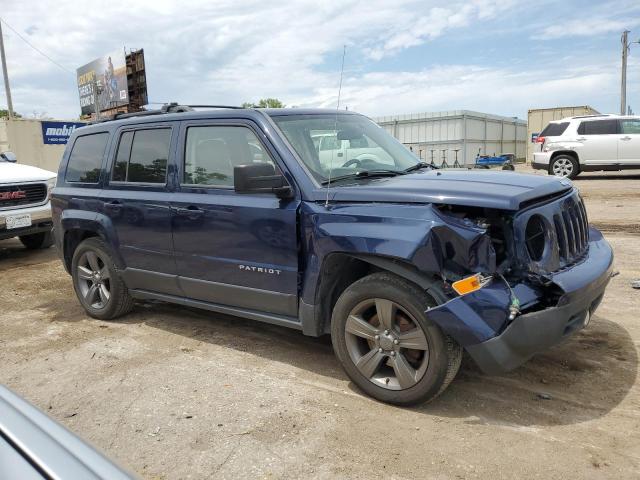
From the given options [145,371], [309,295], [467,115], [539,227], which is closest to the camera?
[539,227]

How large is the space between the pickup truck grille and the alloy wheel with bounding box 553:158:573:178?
44.2ft

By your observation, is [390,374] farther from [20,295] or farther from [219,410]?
[20,295]

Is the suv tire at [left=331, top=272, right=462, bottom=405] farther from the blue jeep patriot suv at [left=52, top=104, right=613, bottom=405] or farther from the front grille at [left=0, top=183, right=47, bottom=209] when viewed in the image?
the front grille at [left=0, top=183, right=47, bottom=209]

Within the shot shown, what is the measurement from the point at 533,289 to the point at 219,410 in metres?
2.07

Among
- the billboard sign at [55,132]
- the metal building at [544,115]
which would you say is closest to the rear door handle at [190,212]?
the billboard sign at [55,132]

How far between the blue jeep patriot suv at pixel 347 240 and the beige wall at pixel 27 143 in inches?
700

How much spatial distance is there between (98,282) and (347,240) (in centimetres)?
320

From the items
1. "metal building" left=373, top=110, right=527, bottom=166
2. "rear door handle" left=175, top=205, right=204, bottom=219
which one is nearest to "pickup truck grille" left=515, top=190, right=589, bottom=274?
"rear door handle" left=175, top=205, right=204, bottom=219

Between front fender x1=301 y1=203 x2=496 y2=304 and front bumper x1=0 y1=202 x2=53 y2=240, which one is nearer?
front fender x1=301 y1=203 x2=496 y2=304

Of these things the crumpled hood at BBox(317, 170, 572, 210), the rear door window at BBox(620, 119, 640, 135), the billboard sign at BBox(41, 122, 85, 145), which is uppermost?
the billboard sign at BBox(41, 122, 85, 145)

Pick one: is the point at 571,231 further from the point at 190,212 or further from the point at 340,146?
the point at 190,212

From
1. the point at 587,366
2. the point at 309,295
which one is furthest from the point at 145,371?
the point at 587,366

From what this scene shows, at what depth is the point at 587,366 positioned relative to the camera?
3812 millimetres

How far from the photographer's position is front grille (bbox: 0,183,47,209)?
820 cm
